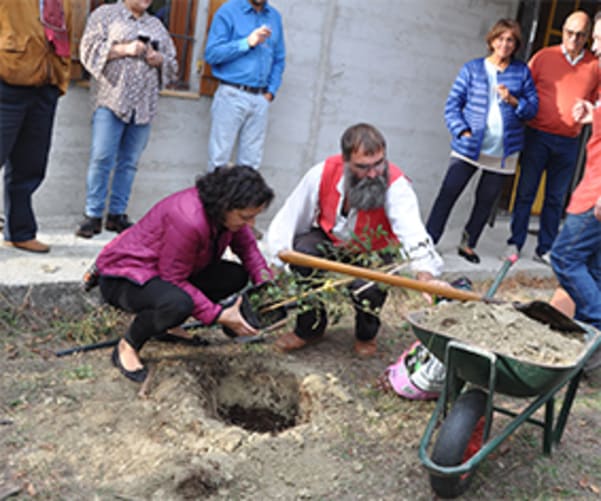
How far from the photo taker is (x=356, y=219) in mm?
4074

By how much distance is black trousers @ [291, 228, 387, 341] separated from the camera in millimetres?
4016

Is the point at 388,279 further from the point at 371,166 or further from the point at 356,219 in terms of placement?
the point at 356,219

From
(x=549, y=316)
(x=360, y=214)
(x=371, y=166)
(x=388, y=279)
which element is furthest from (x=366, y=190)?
(x=549, y=316)

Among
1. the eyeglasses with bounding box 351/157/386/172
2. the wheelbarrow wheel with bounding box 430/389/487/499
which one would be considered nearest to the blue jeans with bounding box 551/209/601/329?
the eyeglasses with bounding box 351/157/386/172

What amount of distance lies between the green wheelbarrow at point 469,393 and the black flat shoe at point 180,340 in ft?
5.14

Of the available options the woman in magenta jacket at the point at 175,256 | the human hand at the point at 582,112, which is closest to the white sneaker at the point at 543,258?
the human hand at the point at 582,112

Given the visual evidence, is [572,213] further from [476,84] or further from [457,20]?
[457,20]

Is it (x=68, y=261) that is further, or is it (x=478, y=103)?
(x=478, y=103)

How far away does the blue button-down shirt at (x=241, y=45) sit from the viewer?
5336mm

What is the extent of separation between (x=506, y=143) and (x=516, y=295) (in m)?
1.30

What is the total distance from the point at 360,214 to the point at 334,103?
2.63 m

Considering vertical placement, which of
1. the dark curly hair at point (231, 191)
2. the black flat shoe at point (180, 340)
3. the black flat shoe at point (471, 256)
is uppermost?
the dark curly hair at point (231, 191)

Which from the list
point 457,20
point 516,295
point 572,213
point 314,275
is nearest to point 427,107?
point 457,20

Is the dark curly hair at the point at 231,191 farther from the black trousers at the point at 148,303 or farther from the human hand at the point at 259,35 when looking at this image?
the human hand at the point at 259,35
